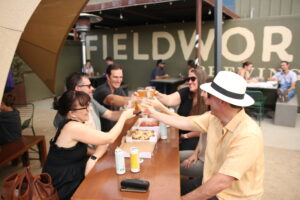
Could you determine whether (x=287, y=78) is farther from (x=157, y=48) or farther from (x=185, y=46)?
(x=157, y=48)

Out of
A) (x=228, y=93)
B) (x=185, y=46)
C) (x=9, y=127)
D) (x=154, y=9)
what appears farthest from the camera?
(x=185, y=46)

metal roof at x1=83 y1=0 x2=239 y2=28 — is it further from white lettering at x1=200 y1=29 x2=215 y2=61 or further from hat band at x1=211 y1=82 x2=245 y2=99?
hat band at x1=211 y1=82 x2=245 y2=99

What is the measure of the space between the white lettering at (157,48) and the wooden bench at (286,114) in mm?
4981

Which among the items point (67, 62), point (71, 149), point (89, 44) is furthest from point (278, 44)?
point (67, 62)

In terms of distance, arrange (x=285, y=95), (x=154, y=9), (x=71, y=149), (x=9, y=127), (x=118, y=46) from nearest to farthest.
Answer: (x=71, y=149)
(x=9, y=127)
(x=285, y=95)
(x=154, y=9)
(x=118, y=46)

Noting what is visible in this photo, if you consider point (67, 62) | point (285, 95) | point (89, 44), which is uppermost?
point (89, 44)

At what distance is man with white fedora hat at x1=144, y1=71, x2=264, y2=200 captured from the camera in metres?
1.63

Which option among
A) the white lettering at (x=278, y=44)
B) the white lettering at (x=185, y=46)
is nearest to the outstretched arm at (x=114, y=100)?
the white lettering at (x=278, y=44)

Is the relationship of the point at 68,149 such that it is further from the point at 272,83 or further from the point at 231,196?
the point at 272,83

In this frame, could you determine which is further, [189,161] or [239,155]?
[189,161]

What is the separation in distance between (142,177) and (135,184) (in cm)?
17

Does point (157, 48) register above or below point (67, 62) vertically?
above

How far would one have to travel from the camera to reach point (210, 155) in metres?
2.00

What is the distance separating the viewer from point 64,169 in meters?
2.10
